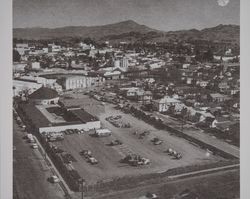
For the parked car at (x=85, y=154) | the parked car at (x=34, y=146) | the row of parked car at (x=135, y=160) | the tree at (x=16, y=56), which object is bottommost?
the row of parked car at (x=135, y=160)

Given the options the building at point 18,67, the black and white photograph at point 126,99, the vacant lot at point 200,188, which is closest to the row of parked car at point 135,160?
the black and white photograph at point 126,99

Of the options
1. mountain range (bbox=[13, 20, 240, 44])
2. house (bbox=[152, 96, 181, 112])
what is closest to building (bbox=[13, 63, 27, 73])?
mountain range (bbox=[13, 20, 240, 44])

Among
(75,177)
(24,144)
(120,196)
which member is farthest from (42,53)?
(120,196)

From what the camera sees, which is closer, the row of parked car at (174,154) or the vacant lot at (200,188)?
the vacant lot at (200,188)

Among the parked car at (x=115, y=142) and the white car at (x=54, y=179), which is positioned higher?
the parked car at (x=115, y=142)

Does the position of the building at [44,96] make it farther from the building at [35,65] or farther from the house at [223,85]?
the house at [223,85]

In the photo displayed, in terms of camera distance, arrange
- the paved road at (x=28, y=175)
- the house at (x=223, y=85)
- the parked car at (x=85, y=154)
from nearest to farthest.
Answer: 1. the paved road at (x=28, y=175)
2. the parked car at (x=85, y=154)
3. the house at (x=223, y=85)

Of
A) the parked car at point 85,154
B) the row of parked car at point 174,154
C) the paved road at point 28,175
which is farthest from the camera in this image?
the row of parked car at point 174,154
